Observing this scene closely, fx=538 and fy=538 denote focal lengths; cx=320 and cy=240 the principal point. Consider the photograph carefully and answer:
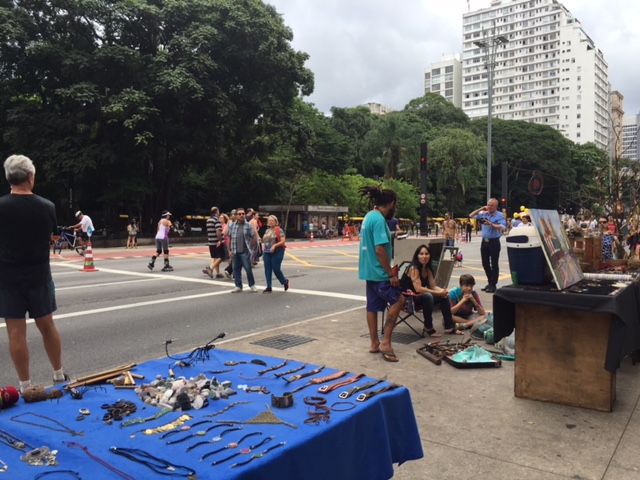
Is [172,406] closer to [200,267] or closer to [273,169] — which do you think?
[200,267]

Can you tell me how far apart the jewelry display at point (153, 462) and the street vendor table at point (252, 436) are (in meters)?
0.02

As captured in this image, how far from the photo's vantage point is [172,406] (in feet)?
8.53

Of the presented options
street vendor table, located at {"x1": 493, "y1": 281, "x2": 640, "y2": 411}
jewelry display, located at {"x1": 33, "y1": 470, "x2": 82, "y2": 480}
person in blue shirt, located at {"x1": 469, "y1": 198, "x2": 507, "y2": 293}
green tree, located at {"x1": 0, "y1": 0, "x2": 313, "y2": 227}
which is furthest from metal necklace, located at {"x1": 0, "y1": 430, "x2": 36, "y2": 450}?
green tree, located at {"x1": 0, "y1": 0, "x2": 313, "y2": 227}

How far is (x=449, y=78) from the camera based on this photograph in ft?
560

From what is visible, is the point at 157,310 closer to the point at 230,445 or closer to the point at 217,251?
the point at 217,251

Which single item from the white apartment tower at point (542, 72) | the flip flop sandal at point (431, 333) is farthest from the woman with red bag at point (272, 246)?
the white apartment tower at point (542, 72)

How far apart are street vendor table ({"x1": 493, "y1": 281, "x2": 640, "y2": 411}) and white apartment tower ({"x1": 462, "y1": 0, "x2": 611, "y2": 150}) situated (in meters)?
142

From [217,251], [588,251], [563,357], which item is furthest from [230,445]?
[217,251]

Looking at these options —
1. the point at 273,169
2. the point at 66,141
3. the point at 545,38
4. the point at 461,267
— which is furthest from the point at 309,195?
the point at 545,38

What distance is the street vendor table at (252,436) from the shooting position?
204 cm

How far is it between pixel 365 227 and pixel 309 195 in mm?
45186

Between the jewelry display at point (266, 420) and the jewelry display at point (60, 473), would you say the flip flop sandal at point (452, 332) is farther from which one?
the jewelry display at point (60, 473)

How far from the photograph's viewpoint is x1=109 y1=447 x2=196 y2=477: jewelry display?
197 cm

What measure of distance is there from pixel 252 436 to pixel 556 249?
386 centimetres
